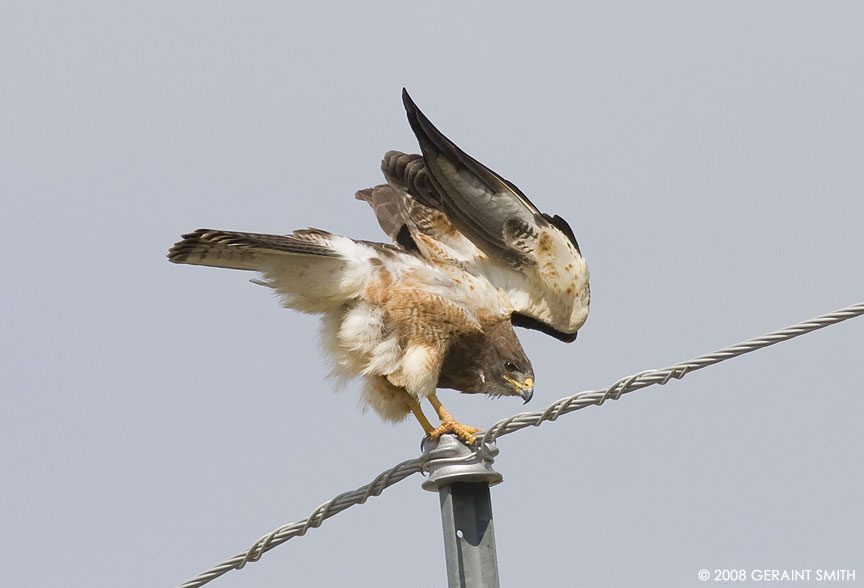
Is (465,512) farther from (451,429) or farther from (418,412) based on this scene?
(418,412)

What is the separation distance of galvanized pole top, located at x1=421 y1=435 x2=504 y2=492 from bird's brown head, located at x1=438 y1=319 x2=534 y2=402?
1.86 m

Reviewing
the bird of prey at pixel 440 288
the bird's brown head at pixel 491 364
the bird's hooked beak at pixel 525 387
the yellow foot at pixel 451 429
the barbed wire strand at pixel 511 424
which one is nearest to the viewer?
the barbed wire strand at pixel 511 424

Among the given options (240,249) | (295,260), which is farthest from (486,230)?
(240,249)

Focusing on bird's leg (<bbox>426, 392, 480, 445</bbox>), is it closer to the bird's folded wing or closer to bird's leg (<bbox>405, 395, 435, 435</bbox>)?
bird's leg (<bbox>405, 395, 435, 435</bbox>)

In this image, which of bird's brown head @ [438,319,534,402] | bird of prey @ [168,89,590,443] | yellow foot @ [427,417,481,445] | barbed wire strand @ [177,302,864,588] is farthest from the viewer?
bird's brown head @ [438,319,534,402]

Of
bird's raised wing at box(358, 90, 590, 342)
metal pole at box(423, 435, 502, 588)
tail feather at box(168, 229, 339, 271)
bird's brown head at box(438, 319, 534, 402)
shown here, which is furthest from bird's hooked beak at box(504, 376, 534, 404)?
metal pole at box(423, 435, 502, 588)

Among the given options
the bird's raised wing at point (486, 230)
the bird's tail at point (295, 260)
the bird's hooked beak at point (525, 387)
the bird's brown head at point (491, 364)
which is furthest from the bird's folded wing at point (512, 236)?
the bird's tail at point (295, 260)

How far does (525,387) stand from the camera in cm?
673

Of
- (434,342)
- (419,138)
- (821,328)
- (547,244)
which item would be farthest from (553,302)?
(821,328)

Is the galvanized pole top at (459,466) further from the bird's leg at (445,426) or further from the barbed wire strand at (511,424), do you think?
the bird's leg at (445,426)

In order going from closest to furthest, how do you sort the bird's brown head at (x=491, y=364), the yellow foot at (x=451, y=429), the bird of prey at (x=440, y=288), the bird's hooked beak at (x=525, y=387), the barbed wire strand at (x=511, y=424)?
the barbed wire strand at (x=511, y=424)
the yellow foot at (x=451, y=429)
the bird of prey at (x=440, y=288)
the bird's brown head at (x=491, y=364)
the bird's hooked beak at (x=525, y=387)

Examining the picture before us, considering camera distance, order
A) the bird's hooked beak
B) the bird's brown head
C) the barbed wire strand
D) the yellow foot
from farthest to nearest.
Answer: the bird's hooked beak, the bird's brown head, the yellow foot, the barbed wire strand

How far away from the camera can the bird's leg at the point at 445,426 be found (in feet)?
19.2

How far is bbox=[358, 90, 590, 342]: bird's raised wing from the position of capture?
20.9 ft
